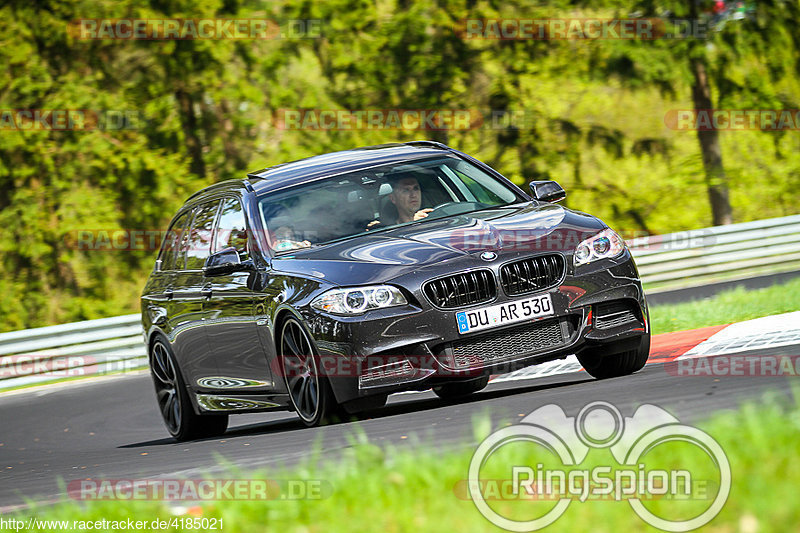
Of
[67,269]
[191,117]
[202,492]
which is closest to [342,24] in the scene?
[191,117]

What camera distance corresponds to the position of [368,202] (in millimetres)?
8609

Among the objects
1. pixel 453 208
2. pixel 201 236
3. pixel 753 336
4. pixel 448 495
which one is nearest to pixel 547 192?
pixel 453 208

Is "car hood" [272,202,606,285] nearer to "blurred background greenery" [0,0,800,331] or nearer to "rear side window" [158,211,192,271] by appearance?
"rear side window" [158,211,192,271]

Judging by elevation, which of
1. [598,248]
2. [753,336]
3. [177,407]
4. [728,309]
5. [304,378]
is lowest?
[728,309]

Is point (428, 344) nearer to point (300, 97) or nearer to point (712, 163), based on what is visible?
point (712, 163)

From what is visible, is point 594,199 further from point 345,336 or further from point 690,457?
point 690,457

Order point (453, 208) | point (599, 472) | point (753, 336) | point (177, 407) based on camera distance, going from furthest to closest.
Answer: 1. point (177, 407)
2. point (753, 336)
3. point (453, 208)
4. point (599, 472)

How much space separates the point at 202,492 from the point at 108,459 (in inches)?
140

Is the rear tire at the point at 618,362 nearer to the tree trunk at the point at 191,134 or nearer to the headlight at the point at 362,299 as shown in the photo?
the headlight at the point at 362,299

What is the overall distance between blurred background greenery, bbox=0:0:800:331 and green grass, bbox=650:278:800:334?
508 inches

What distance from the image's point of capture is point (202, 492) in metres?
5.55

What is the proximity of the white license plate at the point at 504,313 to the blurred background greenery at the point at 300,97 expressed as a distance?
19.7 m

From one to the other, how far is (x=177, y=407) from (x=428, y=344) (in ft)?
11.2

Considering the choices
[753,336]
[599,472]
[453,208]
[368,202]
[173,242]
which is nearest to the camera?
[599,472]
